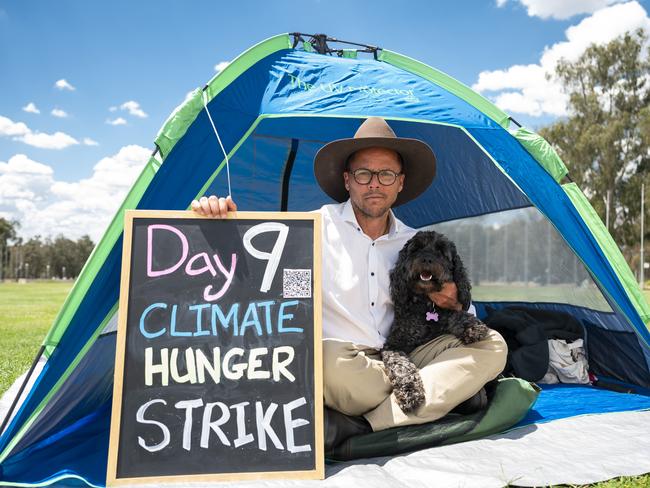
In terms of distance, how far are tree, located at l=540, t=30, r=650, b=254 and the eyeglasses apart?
75.5ft

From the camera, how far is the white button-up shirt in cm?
262

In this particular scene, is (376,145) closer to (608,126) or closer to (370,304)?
(370,304)

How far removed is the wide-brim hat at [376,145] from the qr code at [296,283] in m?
0.84

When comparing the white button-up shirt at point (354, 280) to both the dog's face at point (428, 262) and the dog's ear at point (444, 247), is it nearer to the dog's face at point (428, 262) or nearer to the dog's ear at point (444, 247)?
the dog's face at point (428, 262)

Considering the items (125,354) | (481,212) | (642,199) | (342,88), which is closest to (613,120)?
(642,199)

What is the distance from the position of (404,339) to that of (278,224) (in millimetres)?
928

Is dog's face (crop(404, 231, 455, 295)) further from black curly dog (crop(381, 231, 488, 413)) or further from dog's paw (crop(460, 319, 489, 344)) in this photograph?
dog's paw (crop(460, 319, 489, 344))

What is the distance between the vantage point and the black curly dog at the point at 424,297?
8.50ft

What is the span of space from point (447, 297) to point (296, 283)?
95 cm

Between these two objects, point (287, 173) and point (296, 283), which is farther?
point (287, 173)

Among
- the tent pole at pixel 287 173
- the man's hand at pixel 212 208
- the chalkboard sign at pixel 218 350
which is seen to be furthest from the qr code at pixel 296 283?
the tent pole at pixel 287 173

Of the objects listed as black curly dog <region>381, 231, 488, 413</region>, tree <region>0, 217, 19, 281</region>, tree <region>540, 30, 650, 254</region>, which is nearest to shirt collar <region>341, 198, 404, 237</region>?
black curly dog <region>381, 231, 488, 413</region>

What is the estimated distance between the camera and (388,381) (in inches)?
96.3

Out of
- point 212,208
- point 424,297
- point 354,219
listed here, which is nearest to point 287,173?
point 354,219
